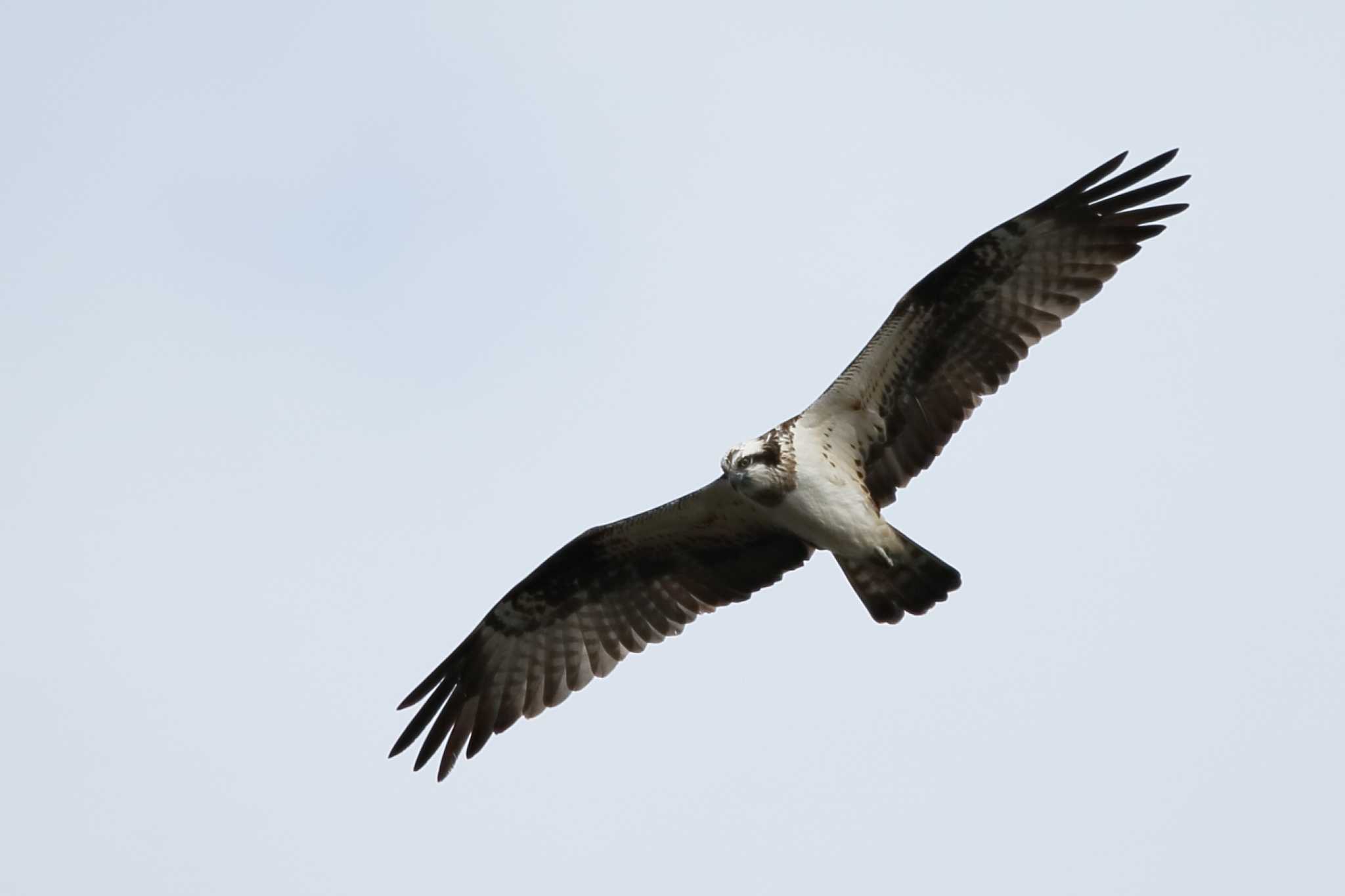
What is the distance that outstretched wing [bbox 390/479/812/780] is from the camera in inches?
520

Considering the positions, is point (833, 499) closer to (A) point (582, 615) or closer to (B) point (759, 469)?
(B) point (759, 469)

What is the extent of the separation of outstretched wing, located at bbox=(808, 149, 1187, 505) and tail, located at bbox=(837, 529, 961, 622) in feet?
2.95

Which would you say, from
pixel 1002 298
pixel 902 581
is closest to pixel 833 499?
pixel 902 581

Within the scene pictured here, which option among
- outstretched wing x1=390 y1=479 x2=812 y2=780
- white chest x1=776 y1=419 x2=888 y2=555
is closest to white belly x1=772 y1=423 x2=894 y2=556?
white chest x1=776 y1=419 x2=888 y2=555

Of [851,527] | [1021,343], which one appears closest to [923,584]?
[851,527]

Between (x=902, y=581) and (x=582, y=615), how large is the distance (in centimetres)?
234

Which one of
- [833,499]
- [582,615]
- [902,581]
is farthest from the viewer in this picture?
[582,615]

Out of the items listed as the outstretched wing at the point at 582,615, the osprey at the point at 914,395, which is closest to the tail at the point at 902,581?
the osprey at the point at 914,395

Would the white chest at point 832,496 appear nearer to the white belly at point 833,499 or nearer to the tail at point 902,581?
the white belly at point 833,499

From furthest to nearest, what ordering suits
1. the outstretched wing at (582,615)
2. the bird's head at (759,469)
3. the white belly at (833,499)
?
the outstretched wing at (582,615) → the white belly at (833,499) → the bird's head at (759,469)

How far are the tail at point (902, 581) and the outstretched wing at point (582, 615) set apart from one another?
0.63 metres

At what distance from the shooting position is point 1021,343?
1238cm

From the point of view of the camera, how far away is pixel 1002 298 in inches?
488

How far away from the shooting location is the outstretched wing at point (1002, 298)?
12.3 m
